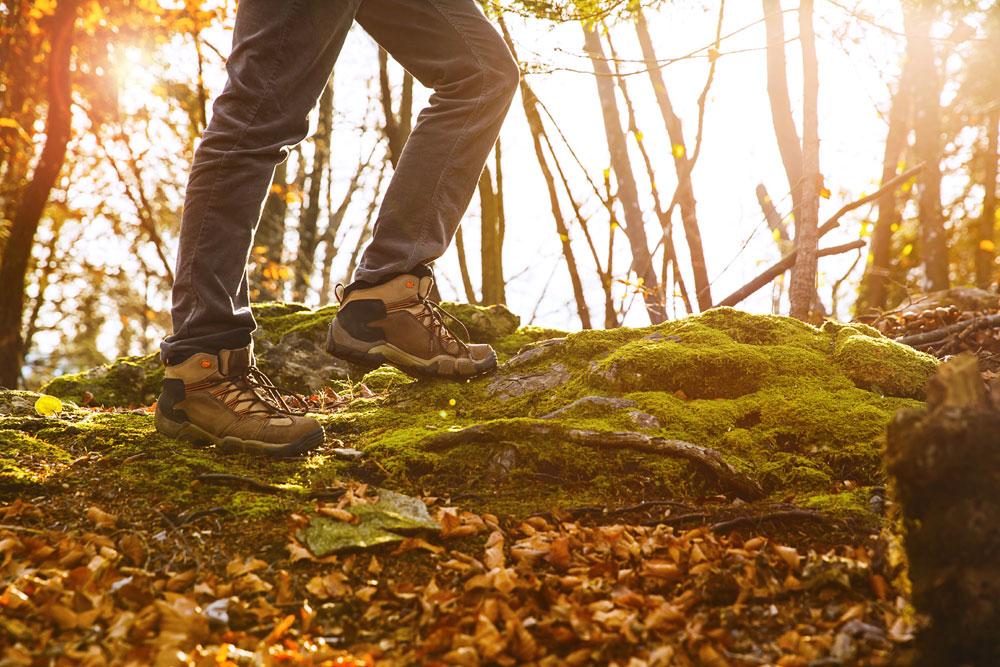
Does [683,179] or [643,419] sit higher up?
[683,179]

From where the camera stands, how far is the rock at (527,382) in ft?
9.68

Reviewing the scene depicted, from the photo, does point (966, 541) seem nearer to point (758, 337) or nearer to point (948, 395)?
point (948, 395)

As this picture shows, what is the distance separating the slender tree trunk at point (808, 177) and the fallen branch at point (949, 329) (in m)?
0.64

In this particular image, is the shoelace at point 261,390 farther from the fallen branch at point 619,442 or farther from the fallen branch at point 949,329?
the fallen branch at point 949,329

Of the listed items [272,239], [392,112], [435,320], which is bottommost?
[435,320]

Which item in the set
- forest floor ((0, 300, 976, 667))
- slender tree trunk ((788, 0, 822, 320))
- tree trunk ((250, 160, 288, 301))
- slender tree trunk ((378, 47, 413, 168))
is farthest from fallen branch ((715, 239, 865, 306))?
tree trunk ((250, 160, 288, 301))

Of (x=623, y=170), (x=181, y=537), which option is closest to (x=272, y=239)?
(x=623, y=170)

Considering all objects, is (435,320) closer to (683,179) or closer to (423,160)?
(423,160)

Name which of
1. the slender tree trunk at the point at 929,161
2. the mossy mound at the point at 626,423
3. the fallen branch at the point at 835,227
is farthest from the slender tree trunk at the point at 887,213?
the mossy mound at the point at 626,423

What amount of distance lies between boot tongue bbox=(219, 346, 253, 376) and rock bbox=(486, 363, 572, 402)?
1.14 metres

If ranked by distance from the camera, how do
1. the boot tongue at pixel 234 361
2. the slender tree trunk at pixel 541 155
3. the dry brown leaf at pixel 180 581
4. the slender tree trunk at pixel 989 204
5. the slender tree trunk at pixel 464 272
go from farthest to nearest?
the slender tree trunk at pixel 989 204, the slender tree trunk at pixel 464 272, the slender tree trunk at pixel 541 155, the boot tongue at pixel 234 361, the dry brown leaf at pixel 180 581

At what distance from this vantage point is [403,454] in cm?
227

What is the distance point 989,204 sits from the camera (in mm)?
14156

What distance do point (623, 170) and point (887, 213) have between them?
21.5ft
